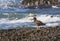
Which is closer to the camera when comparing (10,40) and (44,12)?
(10,40)

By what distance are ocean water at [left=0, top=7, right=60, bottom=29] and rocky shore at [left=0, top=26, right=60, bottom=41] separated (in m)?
0.12

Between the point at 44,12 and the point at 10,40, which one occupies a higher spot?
the point at 44,12

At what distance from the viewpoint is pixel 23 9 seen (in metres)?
5.36

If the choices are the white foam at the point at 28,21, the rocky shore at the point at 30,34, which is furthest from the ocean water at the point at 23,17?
the rocky shore at the point at 30,34

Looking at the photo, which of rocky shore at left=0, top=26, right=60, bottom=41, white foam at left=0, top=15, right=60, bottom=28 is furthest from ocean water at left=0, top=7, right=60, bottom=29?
rocky shore at left=0, top=26, right=60, bottom=41

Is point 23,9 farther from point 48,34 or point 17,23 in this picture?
point 48,34

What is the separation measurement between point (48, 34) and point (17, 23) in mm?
803

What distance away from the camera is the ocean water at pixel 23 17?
5160 millimetres

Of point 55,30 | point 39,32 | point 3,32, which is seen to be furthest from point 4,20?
point 55,30

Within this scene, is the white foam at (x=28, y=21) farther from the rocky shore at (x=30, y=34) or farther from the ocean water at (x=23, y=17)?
the rocky shore at (x=30, y=34)

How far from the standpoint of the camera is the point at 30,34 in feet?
16.8

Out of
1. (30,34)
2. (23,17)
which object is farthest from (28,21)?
(30,34)

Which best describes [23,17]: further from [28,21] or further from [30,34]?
[30,34]

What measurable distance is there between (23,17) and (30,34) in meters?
0.48
